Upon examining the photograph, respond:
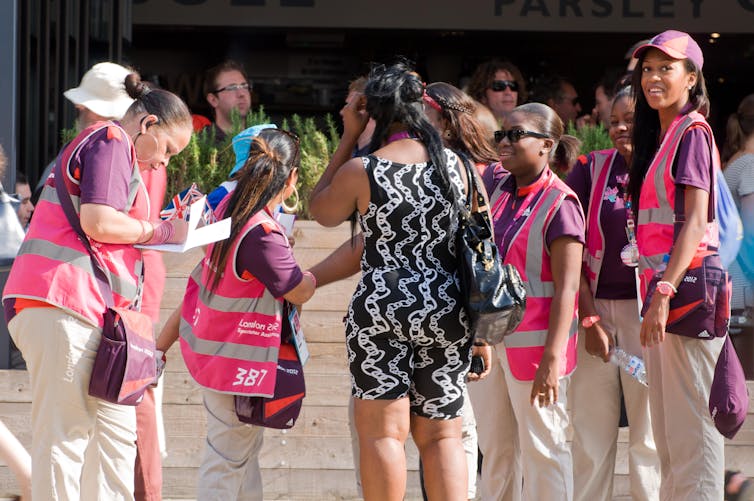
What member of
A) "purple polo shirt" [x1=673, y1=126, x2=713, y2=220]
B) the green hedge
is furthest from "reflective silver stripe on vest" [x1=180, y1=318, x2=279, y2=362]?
the green hedge

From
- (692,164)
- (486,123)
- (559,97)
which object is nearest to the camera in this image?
(692,164)

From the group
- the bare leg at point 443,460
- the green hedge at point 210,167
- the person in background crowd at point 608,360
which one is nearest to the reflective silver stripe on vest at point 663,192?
the person in background crowd at point 608,360

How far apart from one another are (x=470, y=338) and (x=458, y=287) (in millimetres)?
175

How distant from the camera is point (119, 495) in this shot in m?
3.95

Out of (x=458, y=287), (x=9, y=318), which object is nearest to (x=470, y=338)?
(x=458, y=287)

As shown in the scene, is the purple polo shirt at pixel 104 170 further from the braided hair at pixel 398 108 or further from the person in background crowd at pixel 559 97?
the person in background crowd at pixel 559 97

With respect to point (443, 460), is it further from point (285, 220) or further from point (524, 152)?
point (524, 152)

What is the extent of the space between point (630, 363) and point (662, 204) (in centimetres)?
76

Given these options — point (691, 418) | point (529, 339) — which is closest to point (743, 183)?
point (529, 339)

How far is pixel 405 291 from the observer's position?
141 inches

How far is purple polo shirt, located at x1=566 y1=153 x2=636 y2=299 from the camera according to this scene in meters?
4.50

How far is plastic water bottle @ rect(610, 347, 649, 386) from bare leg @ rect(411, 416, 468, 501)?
0.97 m

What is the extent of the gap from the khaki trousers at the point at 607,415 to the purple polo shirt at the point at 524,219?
48 cm

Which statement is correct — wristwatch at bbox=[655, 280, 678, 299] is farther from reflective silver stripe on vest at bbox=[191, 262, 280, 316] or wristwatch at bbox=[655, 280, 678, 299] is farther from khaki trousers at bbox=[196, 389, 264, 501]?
khaki trousers at bbox=[196, 389, 264, 501]
